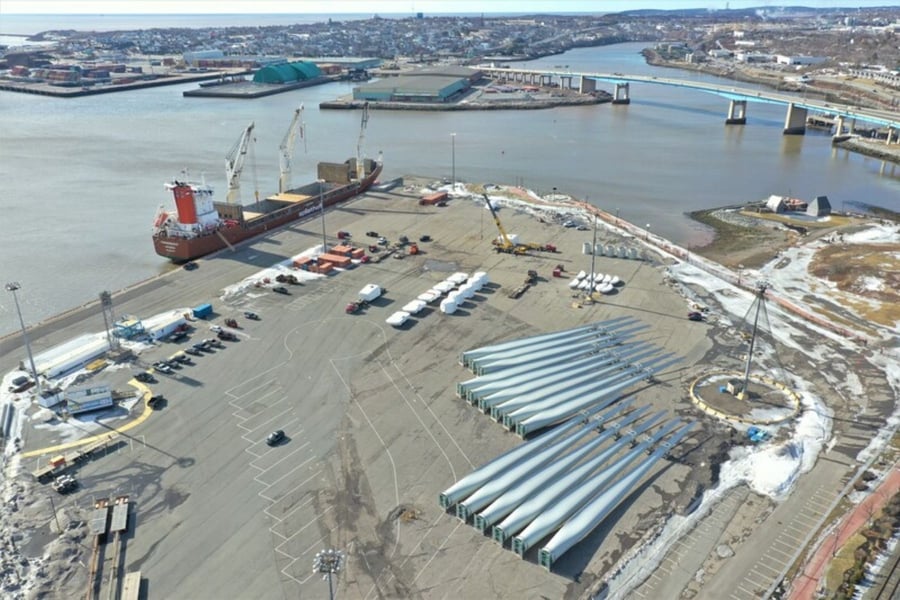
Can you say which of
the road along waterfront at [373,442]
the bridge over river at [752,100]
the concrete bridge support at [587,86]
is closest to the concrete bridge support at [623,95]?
the bridge over river at [752,100]

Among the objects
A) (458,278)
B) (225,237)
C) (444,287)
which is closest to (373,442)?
(444,287)

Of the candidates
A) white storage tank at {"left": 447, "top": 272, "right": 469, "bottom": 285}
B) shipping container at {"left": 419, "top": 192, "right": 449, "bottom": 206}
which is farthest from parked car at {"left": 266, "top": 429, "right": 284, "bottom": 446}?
shipping container at {"left": 419, "top": 192, "right": 449, "bottom": 206}

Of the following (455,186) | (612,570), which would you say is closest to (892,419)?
(612,570)

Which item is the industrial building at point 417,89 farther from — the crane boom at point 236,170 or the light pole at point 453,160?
the crane boom at point 236,170

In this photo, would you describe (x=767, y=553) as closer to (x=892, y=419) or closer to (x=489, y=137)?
(x=892, y=419)

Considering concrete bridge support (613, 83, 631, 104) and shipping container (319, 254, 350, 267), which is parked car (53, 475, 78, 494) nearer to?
shipping container (319, 254, 350, 267)

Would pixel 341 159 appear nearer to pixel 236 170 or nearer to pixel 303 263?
pixel 236 170
